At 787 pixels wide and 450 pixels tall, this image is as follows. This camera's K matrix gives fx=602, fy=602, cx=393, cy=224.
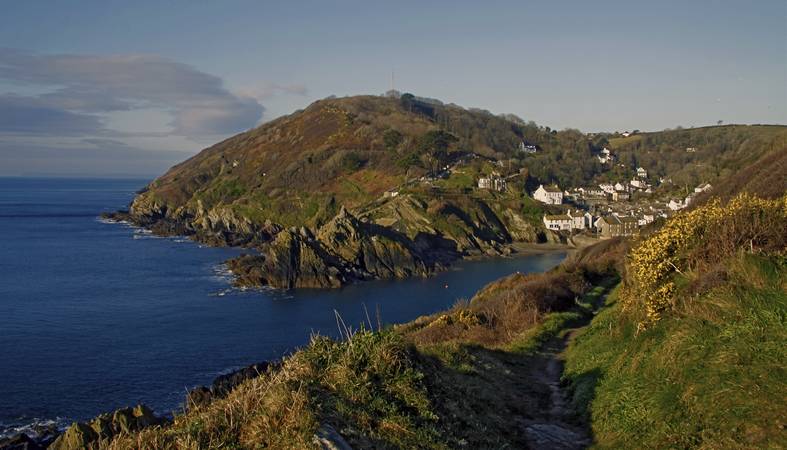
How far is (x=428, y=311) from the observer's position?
5428cm

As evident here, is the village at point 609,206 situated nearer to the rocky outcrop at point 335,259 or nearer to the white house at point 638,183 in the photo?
the white house at point 638,183

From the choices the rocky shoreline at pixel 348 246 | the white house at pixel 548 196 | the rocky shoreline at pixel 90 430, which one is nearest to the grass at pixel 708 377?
the rocky shoreline at pixel 90 430

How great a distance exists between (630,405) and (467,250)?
3140 inches

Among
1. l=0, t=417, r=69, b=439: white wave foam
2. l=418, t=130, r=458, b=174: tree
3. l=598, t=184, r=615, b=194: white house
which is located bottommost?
l=0, t=417, r=69, b=439: white wave foam

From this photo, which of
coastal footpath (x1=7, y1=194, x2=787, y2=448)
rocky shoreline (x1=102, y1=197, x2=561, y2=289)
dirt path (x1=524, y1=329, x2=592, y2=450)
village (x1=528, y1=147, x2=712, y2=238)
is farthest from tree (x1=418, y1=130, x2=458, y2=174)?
coastal footpath (x1=7, y1=194, x2=787, y2=448)

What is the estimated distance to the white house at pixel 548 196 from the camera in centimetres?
11562

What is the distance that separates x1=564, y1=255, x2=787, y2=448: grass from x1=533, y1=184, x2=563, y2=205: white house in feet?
343

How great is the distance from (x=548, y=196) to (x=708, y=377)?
110m

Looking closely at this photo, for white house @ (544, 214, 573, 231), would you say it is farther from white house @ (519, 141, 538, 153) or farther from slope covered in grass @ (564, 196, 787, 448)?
slope covered in grass @ (564, 196, 787, 448)

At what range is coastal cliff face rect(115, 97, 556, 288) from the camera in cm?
7238

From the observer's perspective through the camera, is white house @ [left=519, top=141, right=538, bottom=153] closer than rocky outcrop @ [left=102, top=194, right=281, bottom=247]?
No

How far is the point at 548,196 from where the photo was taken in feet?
382

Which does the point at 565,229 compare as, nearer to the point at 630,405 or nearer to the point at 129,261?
the point at 129,261

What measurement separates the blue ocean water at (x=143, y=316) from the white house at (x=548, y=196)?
30443 mm
